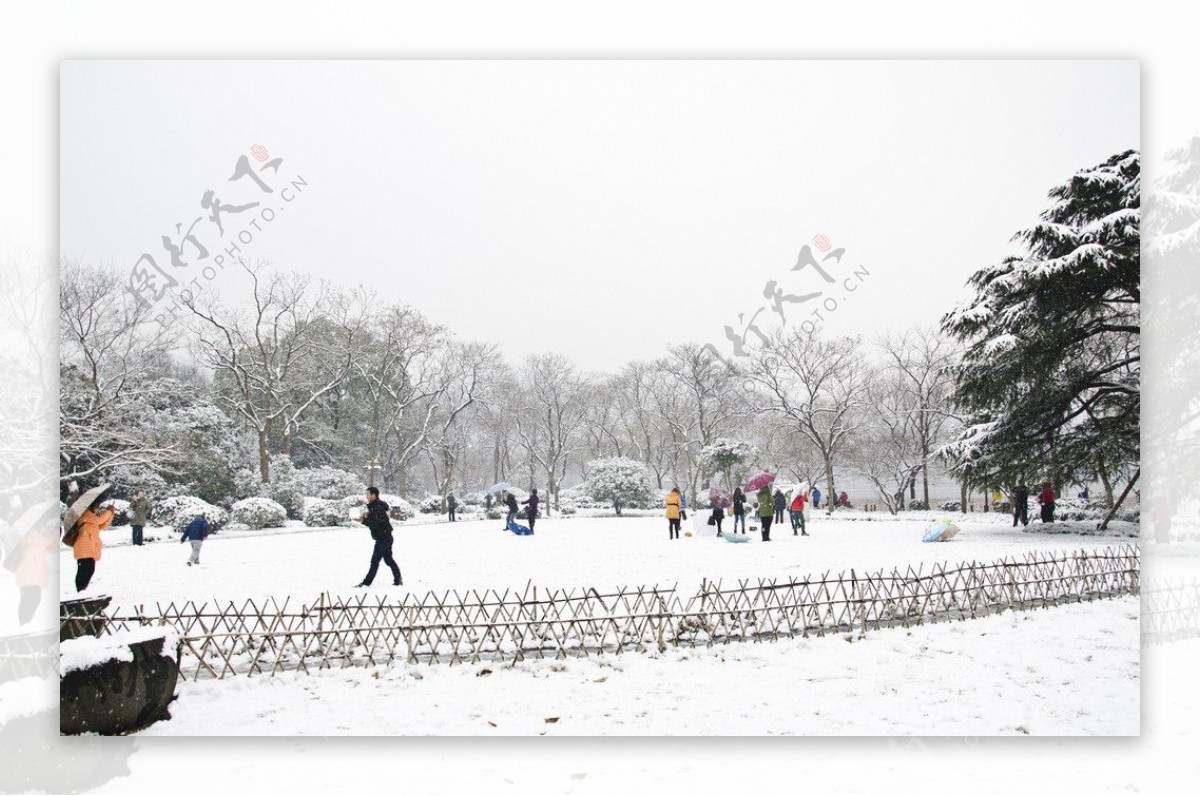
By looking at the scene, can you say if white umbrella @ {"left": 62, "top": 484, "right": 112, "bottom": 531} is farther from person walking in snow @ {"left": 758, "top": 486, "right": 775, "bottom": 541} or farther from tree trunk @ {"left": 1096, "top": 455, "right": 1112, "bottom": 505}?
person walking in snow @ {"left": 758, "top": 486, "right": 775, "bottom": 541}

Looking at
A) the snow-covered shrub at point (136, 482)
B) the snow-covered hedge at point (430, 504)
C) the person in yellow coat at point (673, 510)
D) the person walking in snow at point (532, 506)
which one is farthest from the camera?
the person walking in snow at point (532, 506)

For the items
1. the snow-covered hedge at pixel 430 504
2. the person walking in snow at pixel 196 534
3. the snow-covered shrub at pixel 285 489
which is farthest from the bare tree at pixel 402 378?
the person walking in snow at pixel 196 534

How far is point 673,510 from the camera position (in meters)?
8.40

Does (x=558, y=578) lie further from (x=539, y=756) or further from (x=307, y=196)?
(x=307, y=196)

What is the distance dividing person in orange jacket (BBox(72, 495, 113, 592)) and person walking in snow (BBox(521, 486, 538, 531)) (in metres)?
4.01

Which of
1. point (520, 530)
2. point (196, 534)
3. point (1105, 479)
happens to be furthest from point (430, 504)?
point (1105, 479)

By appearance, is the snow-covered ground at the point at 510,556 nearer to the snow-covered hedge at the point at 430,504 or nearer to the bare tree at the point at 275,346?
the snow-covered hedge at the point at 430,504

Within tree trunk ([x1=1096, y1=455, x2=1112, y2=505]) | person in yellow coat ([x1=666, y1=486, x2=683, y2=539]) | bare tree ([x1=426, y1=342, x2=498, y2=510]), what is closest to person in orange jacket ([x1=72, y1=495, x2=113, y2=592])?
bare tree ([x1=426, y1=342, x2=498, y2=510])

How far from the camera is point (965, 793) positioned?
454 centimetres

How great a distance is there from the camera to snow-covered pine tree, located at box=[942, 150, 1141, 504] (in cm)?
609

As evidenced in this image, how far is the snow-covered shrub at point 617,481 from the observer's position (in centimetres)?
720

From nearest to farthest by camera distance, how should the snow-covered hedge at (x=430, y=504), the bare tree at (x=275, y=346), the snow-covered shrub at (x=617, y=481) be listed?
1. the bare tree at (x=275, y=346)
2. the snow-covered hedge at (x=430, y=504)
3. the snow-covered shrub at (x=617, y=481)

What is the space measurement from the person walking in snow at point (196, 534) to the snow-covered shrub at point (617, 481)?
3491mm

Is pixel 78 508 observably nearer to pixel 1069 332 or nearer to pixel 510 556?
pixel 510 556
